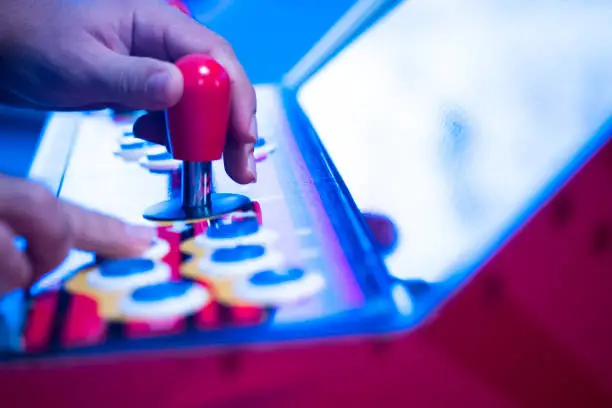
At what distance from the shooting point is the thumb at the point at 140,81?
0.63 meters

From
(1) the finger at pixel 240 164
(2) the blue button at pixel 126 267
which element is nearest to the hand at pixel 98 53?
(1) the finger at pixel 240 164

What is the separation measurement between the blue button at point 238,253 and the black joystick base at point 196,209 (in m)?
0.15

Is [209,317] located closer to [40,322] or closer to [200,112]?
[40,322]

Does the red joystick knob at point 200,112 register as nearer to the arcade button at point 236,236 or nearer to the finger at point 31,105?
the arcade button at point 236,236

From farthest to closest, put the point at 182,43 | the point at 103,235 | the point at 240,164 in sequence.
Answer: the point at 182,43
the point at 240,164
the point at 103,235

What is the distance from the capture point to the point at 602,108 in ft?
1.66

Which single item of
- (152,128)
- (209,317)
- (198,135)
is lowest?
(209,317)

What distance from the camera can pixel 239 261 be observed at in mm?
501

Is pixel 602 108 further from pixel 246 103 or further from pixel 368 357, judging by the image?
pixel 246 103

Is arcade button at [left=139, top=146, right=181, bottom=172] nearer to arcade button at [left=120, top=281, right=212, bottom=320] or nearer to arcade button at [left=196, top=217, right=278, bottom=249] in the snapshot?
arcade button at [left=196, top=217, right=278, bottom=249]

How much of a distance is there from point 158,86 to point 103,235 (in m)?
0.16

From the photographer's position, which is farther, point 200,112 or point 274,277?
point 200,112

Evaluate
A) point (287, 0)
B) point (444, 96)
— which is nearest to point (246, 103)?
point (444, 96)

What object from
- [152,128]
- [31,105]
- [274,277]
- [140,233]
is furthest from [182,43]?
[274,277]
